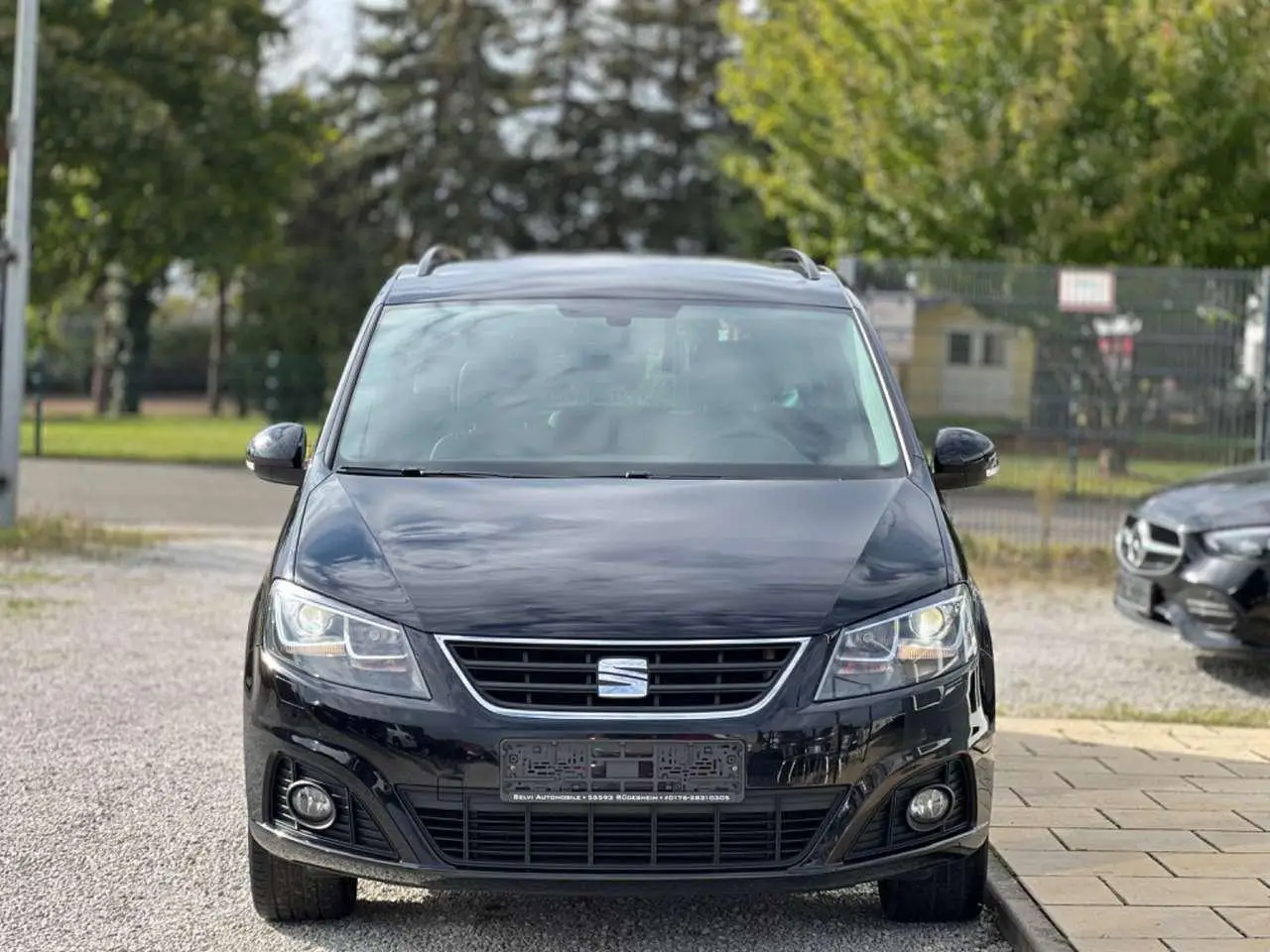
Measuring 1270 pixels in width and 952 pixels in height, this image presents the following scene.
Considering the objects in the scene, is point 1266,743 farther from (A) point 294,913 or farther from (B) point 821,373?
(A) point 294,913

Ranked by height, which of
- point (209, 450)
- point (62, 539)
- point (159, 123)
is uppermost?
point (159, 123)

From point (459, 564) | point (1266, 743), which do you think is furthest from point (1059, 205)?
point (459, 564)

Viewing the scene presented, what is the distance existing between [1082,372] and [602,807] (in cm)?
996

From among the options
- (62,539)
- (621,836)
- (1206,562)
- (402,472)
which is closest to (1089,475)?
(1206,562)

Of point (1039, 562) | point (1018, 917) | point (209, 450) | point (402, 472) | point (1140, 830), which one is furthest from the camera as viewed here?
point (209, 450)

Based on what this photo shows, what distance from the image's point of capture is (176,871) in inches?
205

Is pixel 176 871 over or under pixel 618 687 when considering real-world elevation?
under

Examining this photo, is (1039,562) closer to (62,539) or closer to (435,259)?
(62,539)

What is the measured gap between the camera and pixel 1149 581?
8.63 metres

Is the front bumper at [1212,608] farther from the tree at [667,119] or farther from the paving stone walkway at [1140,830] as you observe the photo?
the tree at [667,119]

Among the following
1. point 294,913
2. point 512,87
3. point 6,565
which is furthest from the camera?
point 512,87

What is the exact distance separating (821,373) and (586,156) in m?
47.7

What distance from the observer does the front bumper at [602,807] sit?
4.10 m

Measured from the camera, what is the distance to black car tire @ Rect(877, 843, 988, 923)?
4.70 meters
